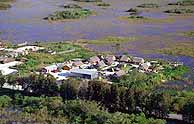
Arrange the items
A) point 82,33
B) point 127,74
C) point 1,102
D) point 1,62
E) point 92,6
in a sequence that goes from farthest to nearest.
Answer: point 92,6 < point 82,33 < point 1,62 < point 127,74 < point 1,102

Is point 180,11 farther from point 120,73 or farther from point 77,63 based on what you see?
point 120,73

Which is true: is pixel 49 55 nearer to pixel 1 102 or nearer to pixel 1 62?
pixel 1 62

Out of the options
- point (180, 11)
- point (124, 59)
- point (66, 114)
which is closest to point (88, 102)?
point (66, 114)

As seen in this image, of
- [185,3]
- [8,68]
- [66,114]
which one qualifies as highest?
[185,3]

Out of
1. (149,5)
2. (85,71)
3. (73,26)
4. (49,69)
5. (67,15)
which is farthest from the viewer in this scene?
(149,5)

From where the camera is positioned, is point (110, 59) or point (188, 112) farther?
point (110, 59)

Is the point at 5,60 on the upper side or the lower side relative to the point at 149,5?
lower

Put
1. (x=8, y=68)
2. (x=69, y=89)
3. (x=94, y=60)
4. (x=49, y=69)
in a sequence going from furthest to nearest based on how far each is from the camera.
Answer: (x=94, y=60) → (x=8, y=68) → (x=49, y=69) → (x=69, y=89)

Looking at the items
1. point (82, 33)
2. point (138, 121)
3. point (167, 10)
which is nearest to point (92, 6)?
point (167, 10)

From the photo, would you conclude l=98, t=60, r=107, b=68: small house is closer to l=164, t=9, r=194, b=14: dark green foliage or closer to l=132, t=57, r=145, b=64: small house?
l=132, t=57, r=145, b=64: small house

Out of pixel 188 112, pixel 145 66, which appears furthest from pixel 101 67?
pixel 188 112
